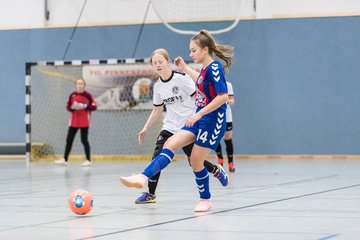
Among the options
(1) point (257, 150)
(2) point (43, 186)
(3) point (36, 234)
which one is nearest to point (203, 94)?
(3) point (36, 234)

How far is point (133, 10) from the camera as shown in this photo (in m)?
22.8

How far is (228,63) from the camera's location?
7.93 m

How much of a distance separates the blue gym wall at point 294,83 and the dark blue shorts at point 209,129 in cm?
Result: 1389

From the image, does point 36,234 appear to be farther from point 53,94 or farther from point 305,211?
point 53,94

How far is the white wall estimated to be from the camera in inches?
845

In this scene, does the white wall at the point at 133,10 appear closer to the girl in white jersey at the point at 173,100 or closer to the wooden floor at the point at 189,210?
the wooden floor at the point at 189,210

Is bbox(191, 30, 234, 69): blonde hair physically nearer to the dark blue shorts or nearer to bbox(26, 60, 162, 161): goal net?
the dark blue shorts

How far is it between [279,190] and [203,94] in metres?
3.01

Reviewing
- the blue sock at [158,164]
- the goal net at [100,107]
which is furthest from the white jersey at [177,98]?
the goal net at [100,107]

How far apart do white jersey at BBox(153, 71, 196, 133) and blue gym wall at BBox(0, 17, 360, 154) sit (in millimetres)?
12386

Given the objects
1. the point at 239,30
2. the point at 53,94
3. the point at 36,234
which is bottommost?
the point at 36,234

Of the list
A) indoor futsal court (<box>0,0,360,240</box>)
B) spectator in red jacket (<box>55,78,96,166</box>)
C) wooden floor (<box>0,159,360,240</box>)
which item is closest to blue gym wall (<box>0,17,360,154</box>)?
indoor futsal court (<box>0,0,360,240</box>)

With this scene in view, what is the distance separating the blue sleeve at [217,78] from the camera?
25.2 ft

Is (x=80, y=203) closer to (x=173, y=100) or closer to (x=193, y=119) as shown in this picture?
(x=193, y=119)
